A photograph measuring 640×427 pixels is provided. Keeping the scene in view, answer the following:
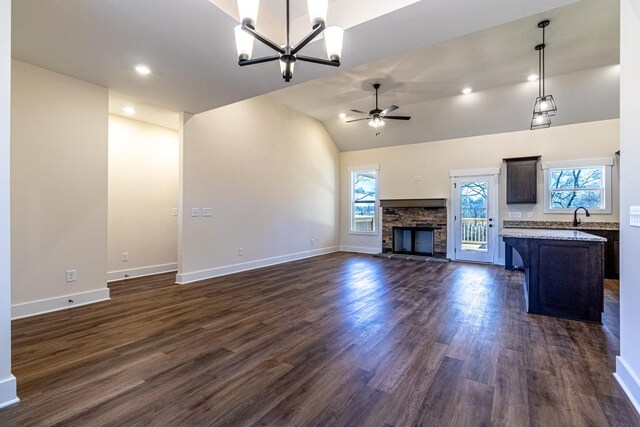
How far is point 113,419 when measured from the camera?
63.9 inches

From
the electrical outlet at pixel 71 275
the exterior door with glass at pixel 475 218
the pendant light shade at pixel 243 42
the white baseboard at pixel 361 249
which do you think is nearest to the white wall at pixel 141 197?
the electrical outlet at pixel 71 275

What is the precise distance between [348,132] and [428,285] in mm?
4865

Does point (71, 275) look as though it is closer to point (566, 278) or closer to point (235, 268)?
point (235, 268)

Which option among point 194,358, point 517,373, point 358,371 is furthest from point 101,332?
point 517,373

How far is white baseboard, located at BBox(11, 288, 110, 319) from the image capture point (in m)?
3.20

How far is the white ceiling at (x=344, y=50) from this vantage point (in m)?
2.37

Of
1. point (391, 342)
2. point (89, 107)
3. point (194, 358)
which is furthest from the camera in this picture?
point (89, 107)

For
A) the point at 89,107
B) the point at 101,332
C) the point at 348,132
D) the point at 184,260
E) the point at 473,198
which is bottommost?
the point at 101,332

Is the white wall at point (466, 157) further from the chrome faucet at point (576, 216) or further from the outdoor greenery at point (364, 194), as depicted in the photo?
the outdoor greenery at point (364, 194)

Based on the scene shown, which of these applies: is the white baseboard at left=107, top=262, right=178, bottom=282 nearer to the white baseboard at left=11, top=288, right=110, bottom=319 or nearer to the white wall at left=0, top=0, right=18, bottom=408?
the white baseboard at left=11, top=288, right=110, bottom=319

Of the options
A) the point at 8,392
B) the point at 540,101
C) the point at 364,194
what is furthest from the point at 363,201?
the point at 8,392

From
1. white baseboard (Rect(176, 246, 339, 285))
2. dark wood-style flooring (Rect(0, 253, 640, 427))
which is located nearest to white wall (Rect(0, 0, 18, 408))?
dark wood-style flooring (Rect(0, 253, 640, 427))

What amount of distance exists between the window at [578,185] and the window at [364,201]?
3903 millimetres

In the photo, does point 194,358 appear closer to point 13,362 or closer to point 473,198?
point 13,362
